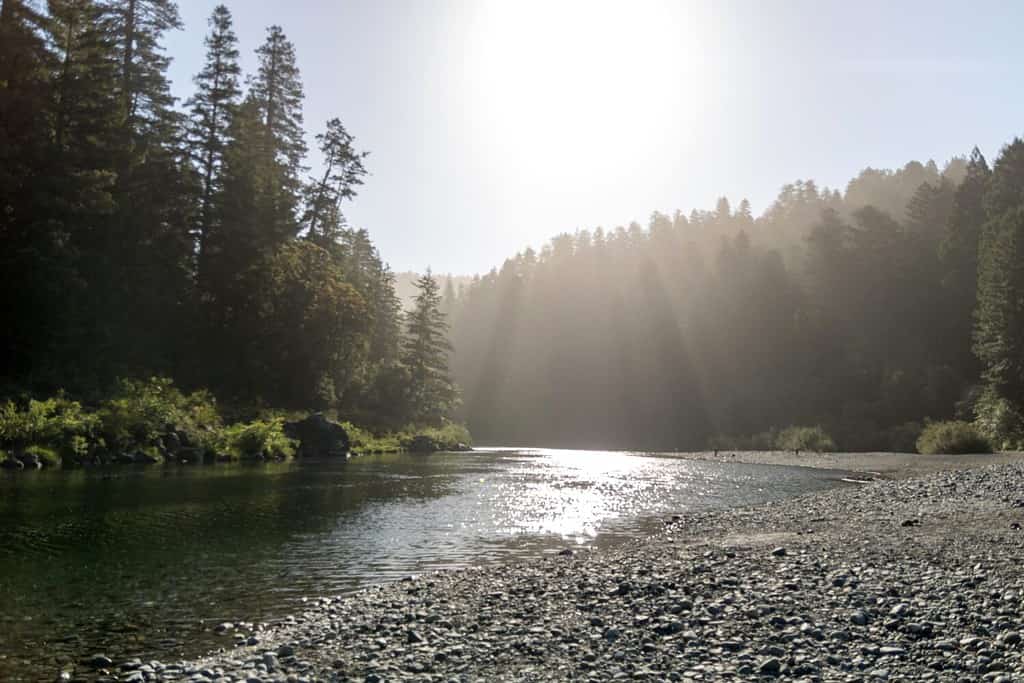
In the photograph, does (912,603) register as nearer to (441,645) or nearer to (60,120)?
(441,645)

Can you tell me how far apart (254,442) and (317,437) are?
5219 mm

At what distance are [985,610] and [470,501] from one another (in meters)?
17.2

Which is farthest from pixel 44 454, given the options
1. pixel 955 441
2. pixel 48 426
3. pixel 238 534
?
pixel 955 441

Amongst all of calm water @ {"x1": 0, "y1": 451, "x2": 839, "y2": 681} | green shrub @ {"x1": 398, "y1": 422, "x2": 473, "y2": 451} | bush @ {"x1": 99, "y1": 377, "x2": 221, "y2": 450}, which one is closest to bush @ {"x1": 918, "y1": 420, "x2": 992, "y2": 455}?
calm water @ {"x1": 0, "y1": 451, "x2": 839, "y2": 681}

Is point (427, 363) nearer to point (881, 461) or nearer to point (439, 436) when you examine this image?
point (439, 436)

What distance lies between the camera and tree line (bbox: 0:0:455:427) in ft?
122

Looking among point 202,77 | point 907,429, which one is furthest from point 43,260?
point 907,429

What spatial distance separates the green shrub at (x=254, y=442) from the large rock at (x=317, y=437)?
1.51m

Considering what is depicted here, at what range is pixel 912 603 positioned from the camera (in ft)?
29.2

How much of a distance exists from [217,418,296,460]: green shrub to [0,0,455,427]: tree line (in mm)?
7510

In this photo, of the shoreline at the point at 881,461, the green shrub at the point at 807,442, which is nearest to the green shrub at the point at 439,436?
the shoreline at the point at 881,461

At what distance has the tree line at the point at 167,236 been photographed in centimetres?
3722

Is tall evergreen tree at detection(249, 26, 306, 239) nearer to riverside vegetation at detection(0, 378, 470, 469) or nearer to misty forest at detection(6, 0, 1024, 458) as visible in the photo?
misty forest at detection(6, 0, 1024, 458)

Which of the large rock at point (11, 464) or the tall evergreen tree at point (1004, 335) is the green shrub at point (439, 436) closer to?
the large rock at point (11, 464)
